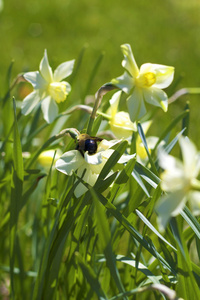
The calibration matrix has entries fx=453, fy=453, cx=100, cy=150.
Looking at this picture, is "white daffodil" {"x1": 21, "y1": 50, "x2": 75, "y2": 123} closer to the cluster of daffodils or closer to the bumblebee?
the cluster of daffodils

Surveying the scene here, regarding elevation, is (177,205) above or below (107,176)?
above

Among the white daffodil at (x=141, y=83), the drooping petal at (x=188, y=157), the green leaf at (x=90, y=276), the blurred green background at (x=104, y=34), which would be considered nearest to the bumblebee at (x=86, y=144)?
the white daffodil at (x=141, y=83)

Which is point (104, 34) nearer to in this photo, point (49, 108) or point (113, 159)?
point (49, 108)

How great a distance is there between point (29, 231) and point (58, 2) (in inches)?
150

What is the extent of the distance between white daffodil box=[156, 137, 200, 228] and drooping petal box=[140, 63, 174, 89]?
1.43 feet

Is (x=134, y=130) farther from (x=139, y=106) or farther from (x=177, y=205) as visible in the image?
(x=177, y=205)

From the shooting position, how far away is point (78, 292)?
1.20m

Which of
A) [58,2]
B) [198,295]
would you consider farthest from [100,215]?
[58,2]

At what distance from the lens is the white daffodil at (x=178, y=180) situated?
63 centimetres

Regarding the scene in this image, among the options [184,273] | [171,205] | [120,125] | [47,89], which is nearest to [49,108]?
[47,89]

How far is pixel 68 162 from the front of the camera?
955 millimetres

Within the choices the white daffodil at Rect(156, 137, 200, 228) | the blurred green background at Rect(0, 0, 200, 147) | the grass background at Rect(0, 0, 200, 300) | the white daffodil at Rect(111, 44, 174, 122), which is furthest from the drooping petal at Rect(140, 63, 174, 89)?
the blurred green background at Rect(0, 0, 200, 147)

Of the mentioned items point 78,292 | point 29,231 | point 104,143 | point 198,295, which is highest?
point 104,143

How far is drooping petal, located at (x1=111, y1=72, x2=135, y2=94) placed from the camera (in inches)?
39.4
